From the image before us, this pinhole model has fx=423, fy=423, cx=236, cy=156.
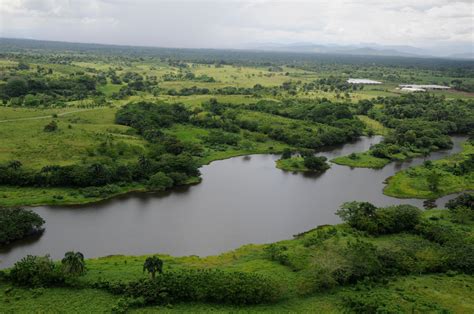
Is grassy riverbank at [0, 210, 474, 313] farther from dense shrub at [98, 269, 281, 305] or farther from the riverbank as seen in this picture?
the riverbank

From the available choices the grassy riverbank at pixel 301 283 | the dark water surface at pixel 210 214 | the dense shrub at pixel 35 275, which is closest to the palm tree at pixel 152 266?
the grassy riverbank at pixel 301 283

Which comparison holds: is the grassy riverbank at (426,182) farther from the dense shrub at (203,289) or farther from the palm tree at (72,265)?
the palm tree at (72,265)

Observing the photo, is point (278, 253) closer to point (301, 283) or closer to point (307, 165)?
point (301, 283)

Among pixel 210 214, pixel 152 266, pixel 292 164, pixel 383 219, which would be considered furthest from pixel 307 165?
pixel 152 266

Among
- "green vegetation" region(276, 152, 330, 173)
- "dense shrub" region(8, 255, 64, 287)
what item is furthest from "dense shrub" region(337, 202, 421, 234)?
"dense shrub" region(8, 255, 64, 287)

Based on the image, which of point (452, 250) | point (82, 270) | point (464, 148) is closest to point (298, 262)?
point (452, 250)
